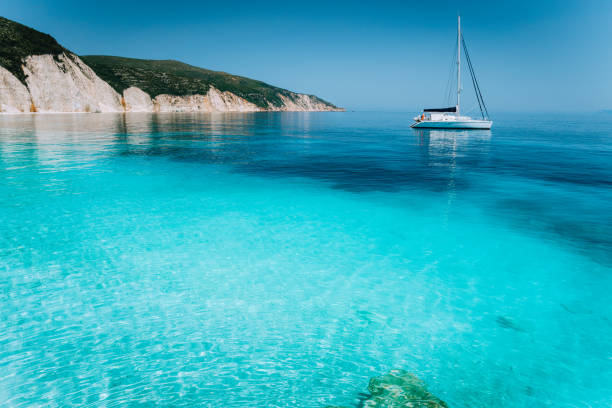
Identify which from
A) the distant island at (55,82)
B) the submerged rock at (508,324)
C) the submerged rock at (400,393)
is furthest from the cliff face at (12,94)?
the submerged rock at (508,324)

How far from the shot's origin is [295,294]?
26.0 ft

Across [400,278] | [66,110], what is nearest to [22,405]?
[400,278]

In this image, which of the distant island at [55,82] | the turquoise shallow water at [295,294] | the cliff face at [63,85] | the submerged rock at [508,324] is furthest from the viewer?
the cliff face at [63,85]

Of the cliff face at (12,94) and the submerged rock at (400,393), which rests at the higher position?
the cliff face at (12,94)

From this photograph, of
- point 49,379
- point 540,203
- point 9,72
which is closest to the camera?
point 49,379

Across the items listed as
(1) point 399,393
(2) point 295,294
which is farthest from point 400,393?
(2) point 295,294

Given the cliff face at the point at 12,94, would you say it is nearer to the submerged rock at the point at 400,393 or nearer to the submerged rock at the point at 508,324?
the submerged rock at the point at 400,393

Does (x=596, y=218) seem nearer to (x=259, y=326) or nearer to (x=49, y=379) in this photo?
(x=259, y=326)

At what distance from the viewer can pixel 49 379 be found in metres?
5.21

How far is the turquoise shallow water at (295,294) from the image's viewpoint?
533 centimetres

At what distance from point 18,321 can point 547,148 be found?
145 feet

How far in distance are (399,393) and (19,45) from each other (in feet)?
356

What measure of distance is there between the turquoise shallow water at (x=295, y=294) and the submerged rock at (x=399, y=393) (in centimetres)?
18

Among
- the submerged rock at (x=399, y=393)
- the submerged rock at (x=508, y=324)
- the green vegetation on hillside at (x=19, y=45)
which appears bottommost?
the submerged rock at (x=399, y=393)
